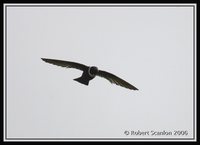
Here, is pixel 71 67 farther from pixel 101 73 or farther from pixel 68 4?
pixel 68 4

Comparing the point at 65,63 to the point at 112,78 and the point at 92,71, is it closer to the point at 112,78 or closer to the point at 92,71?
the point at 92,71

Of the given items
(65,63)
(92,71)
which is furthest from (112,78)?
(65,63)

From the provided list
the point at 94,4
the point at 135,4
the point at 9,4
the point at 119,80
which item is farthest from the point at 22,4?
the point at 119,80

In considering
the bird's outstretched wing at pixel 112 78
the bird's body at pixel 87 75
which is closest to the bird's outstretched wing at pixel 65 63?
the bird's body at pixel 87 75

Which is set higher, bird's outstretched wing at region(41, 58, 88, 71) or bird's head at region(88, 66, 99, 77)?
bird's outstretched wing at region(41, 58, 88, 71)

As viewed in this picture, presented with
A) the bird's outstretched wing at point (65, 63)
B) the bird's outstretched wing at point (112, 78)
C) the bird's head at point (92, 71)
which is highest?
the bird's outstretched wing at point (65, 63)

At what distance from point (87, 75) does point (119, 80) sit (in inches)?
24.0

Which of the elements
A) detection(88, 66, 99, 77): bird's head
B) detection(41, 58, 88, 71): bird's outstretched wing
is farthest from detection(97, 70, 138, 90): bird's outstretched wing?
detection(41, 58, 88, 71): bird's outstretched wing

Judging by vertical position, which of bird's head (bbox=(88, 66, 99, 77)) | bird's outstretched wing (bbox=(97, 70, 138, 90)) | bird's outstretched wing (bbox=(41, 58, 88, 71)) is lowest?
bird's outstretched wing (bbox=(97, 70, 138, 90))

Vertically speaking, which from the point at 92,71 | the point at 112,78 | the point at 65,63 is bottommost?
the point at 112,78

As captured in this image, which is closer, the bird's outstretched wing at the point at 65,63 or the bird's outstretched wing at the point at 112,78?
the bird's outstretched wing at the point at 65,63

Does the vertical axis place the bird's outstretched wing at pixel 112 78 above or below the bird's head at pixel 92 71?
below

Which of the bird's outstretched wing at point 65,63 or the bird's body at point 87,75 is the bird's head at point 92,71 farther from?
the bird's outstretched wing at point 65,63

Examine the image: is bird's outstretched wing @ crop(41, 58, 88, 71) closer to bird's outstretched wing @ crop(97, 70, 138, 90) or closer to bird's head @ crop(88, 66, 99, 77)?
bird's head @ crop(88, 66, 99, 77)
